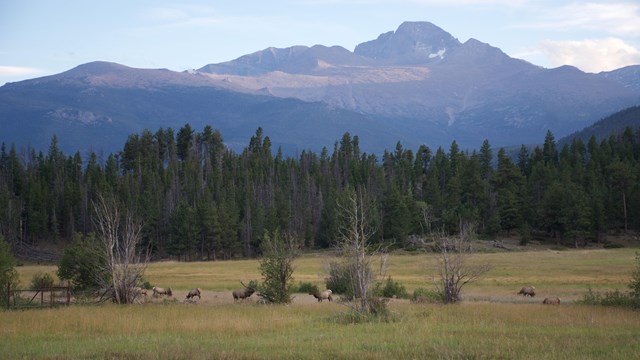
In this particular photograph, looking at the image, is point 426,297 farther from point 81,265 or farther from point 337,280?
point 81,265

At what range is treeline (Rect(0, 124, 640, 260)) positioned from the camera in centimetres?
11094

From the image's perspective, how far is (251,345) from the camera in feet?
82.7

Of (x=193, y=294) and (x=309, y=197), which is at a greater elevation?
(x=309, y=197)

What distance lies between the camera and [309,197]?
443 ft

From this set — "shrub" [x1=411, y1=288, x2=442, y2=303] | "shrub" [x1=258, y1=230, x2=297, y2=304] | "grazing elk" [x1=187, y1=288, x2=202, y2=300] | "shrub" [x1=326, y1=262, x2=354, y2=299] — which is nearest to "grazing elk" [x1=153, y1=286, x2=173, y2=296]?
"grazing elk" [x1=187, y1=288, x2=202, y2=300]

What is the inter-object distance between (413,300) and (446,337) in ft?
60.7

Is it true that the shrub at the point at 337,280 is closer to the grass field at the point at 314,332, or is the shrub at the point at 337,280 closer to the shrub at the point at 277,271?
the grass field at the point at 314,332

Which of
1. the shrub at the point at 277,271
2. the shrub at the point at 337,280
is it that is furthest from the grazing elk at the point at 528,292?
the shrub at the point at 277,271

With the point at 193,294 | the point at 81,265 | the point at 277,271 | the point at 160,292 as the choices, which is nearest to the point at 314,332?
the point at 277,271

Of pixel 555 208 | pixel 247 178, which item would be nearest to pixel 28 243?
pixel 247 178

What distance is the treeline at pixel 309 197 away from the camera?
11094cm

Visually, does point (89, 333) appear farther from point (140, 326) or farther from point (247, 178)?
point (247, 178)

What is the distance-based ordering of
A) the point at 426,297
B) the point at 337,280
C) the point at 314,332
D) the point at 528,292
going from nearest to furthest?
1. the point at 314,332
2. the point at 426,297
3. the point at 528,292
4. the point at 337,280

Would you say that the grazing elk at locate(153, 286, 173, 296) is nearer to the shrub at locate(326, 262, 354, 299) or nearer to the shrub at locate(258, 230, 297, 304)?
the shrub at locate(258, 230, 297, 304)
